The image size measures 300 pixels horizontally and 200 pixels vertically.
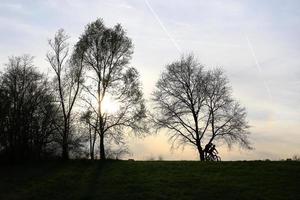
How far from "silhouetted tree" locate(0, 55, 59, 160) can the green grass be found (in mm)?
6173

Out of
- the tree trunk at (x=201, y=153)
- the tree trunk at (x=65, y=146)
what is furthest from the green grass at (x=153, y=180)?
the tree trunk at (x=201, y=153)

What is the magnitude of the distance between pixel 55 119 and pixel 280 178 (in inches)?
1044

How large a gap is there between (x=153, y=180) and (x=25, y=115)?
20412 millimetres

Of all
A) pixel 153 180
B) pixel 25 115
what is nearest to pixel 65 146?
pixel 25 115

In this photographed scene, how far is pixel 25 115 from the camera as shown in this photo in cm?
5256

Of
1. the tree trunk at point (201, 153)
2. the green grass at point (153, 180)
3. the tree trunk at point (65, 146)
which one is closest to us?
the green grass at point (153, 180)

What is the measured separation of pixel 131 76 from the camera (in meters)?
52.7

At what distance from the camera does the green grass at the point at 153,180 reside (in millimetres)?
32312

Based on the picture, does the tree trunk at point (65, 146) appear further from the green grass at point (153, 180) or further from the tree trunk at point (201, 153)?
the tree trunk at point (201, 153)

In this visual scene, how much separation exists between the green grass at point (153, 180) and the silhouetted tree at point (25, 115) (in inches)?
243

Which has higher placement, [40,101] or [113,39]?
[113,39]

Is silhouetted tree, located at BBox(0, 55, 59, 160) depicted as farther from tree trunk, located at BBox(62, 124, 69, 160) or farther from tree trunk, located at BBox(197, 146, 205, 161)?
tree trunk, located at BBox(197, 146, 205, 161)

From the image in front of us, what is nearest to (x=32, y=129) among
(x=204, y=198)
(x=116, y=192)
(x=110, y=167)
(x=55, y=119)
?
(x=55, y=119)

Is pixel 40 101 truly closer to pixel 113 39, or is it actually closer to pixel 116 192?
pixel 113 39
